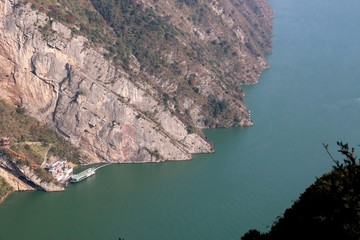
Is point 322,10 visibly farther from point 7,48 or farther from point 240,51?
point 7,48

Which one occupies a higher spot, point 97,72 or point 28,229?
point 97,72

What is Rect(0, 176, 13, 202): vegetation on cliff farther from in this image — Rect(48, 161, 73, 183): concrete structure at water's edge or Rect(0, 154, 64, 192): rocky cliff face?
Rect(48, 161, 73, 183): concrete structure at water's edge

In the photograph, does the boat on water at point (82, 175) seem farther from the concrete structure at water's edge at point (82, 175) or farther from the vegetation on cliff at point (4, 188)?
the vegetation on cliff at point (4, 188)

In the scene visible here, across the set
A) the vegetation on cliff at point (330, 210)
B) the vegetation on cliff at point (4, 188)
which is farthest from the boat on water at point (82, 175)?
the vegetation on cliff at point (330, 210)

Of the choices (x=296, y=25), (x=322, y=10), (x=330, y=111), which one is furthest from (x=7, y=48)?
(x=322, y=10)

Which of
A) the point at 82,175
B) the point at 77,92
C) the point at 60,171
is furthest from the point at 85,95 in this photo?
the point at 60,171

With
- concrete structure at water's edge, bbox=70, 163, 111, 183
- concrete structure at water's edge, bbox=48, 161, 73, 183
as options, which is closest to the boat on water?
concrete structure at water's edge, bbox=70, 163, 111, 183
